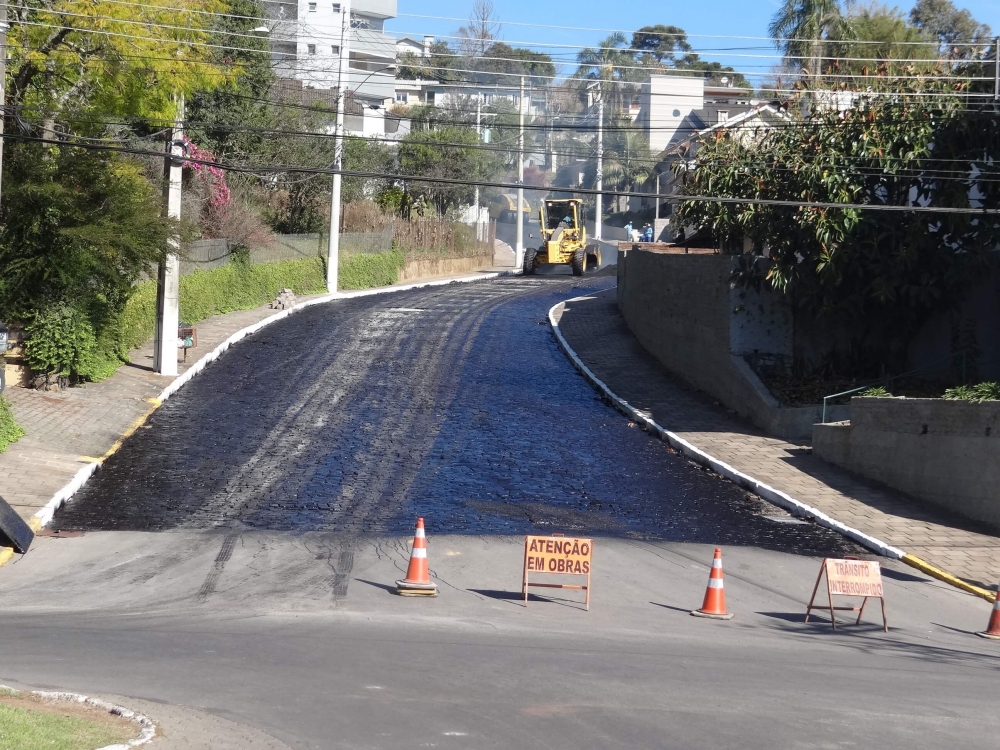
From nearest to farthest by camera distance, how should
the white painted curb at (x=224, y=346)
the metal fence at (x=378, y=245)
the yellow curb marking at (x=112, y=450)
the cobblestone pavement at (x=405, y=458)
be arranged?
the yellow curb marking at (x=112, y=450) < the white painted curb at (x=224, y=346) < the cobblestone pavement at (x=405, y=458) < the metal fence at (x=378, y=245)

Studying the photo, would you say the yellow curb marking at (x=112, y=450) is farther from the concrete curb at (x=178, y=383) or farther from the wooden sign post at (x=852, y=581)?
the wooden sign post at (x=852, y=581)

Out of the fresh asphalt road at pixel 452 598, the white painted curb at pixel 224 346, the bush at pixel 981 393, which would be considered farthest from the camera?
the bush at pixel 981 393

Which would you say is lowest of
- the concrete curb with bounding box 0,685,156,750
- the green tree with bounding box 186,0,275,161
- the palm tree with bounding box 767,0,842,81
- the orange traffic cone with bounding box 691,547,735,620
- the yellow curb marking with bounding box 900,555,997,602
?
the yellow curb marking with bounding box 900,555,997,602

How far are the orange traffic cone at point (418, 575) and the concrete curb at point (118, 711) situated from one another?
4.82 meters

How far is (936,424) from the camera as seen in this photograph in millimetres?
17781

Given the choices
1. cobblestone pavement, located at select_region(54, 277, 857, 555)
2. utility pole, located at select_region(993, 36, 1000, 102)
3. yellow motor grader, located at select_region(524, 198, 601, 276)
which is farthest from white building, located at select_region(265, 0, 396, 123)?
utility pole, located at select_region(993, 36, 1000, 102)

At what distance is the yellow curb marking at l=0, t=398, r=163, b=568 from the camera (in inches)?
526

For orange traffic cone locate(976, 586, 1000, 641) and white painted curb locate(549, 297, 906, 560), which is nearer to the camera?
orange traffic cone locate(976, 586, 1000, 641)

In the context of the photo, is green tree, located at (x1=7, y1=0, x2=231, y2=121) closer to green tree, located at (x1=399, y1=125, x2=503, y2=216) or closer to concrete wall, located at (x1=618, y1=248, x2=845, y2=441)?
concrete wall, located at (x1=618, y1=248, x2=845, y2=441)

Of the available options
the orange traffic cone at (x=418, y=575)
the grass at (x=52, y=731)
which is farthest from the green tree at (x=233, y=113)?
the grass at (x=52, y=731)

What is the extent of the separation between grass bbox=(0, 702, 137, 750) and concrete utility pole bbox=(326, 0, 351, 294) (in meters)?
29.1

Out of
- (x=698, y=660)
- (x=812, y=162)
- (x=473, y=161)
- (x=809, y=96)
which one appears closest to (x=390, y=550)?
(x=698, y=660)

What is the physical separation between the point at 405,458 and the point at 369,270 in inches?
1000

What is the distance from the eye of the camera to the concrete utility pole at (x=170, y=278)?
22672 millimetres
